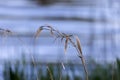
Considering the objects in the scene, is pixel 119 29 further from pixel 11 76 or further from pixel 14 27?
pixel 11 76

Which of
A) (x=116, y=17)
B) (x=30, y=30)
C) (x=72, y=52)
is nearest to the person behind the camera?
(x=72, y=52)

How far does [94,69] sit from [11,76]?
57 centimetres

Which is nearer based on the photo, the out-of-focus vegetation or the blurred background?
the out-of-focus vegetation

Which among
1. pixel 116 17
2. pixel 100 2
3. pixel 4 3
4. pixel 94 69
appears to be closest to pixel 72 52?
pixel 116 17

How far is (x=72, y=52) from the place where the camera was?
4.76m

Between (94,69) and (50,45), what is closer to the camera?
(94,69)

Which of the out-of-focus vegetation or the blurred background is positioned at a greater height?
the blurred background

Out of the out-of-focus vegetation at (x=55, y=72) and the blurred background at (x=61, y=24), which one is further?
the blurred background at (x=61, y=24)

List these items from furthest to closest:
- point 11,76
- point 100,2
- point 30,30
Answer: point 100,2 → point 30,30 → point 11,76

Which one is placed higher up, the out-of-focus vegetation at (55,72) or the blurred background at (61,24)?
the blurred background at (61,24)

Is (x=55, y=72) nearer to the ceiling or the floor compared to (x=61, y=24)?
nearer to the floor

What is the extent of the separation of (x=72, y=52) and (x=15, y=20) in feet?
9.49

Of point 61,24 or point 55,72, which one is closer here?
point 55,72

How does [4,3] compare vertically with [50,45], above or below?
above
